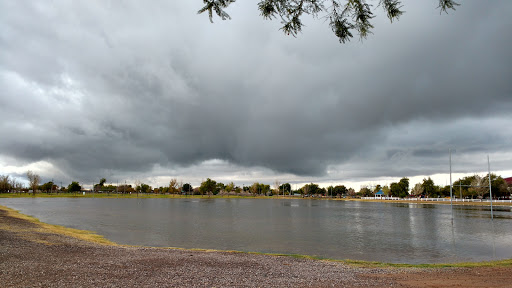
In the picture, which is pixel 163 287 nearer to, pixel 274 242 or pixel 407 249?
pixel 274 242

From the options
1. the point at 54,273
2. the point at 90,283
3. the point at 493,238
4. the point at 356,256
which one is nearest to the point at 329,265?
the point at 356,256

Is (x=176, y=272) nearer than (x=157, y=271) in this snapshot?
Yes

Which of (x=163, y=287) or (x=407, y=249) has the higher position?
(x=163, y=287)

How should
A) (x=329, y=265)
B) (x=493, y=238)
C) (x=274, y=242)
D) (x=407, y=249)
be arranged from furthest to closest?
(x=493, y=238)
(x=274, y=242)
(x=407, y=249)
(x=329, y=265)

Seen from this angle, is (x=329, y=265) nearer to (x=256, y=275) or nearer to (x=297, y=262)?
(x=297, y=262)

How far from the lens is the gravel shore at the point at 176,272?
42.2 ft

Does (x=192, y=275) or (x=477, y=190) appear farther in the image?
(x=477, y=190)

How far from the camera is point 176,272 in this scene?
1495cm

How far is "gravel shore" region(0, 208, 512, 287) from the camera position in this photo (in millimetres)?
12867

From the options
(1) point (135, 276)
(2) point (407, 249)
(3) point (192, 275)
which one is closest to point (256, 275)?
(3) point (192, 275)

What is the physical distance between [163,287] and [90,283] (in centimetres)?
315

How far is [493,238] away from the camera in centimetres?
3669

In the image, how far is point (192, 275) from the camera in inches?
567

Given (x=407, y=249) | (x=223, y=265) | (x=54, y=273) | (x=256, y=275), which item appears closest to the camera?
(x=54, y=273)
